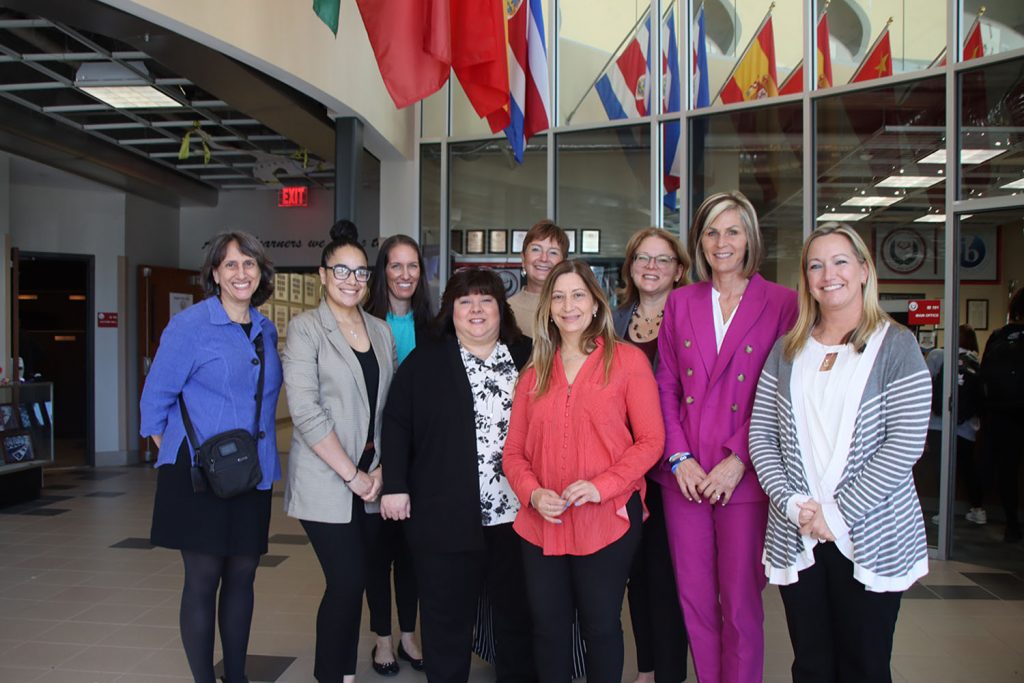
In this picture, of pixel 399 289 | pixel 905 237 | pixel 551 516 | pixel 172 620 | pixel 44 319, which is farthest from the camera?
pixel 44 319

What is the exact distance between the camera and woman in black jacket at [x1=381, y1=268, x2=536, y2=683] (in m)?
2.70

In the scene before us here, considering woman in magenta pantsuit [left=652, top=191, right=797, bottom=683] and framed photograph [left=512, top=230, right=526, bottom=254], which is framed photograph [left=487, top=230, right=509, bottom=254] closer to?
framed photograph [left=512, top=230, right=526, bottom=254]

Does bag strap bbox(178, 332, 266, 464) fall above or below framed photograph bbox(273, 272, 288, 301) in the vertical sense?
below

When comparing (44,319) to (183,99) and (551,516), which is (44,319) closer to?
(183,99)

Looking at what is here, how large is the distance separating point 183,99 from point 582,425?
19.2 ft

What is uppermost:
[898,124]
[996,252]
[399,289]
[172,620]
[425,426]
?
[898,124]

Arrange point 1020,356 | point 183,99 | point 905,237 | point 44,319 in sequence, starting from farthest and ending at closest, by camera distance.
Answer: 1. point 44,319
2. point 183,99
3. point 905,237
4. point 1020,356

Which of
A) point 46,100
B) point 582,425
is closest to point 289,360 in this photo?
point 582,425

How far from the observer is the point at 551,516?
2.38 m

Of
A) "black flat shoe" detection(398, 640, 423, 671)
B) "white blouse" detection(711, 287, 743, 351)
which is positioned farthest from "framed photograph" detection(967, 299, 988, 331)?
"black flat shoe" detection(398, 640, 423, 671)

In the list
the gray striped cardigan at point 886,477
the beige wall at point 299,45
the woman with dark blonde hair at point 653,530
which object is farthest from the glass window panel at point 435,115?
the gray striped cardigan at point 886,477

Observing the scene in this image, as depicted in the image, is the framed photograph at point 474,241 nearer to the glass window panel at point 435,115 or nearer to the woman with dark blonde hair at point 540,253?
the glass window panel at point 435,115

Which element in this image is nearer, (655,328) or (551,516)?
(551,516)

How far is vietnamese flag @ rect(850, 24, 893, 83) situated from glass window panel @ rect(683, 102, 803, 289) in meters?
0.50
